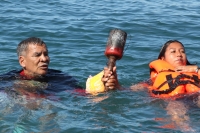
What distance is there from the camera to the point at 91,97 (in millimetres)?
7945

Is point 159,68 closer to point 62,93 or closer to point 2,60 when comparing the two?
point 62,93

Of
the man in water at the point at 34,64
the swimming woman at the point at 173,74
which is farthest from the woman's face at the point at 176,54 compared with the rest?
the man in water at the point at 34,64

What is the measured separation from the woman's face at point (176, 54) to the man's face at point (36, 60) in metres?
2.22

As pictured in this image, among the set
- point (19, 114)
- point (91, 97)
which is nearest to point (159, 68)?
point (91, 97)

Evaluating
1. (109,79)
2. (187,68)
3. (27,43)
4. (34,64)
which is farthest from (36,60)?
(187,68)

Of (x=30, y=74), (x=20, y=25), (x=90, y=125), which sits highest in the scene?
(x=20, y=25)

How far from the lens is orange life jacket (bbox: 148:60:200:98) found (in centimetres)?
809

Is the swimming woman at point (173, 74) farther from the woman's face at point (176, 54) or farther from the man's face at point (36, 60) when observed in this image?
the man's face at point (36, 60)

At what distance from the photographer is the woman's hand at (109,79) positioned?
7461 mm

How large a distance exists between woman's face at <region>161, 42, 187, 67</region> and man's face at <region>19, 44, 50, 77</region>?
7.28 ft

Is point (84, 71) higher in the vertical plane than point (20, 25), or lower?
lower

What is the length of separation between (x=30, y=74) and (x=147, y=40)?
15.9 ft

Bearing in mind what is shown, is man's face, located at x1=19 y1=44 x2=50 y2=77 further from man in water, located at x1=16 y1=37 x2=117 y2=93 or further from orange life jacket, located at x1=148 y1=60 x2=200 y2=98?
orange life jacket, located at x1=148 y1=60 x2=200 y2=98

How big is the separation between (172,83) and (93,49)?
3.73 meters
